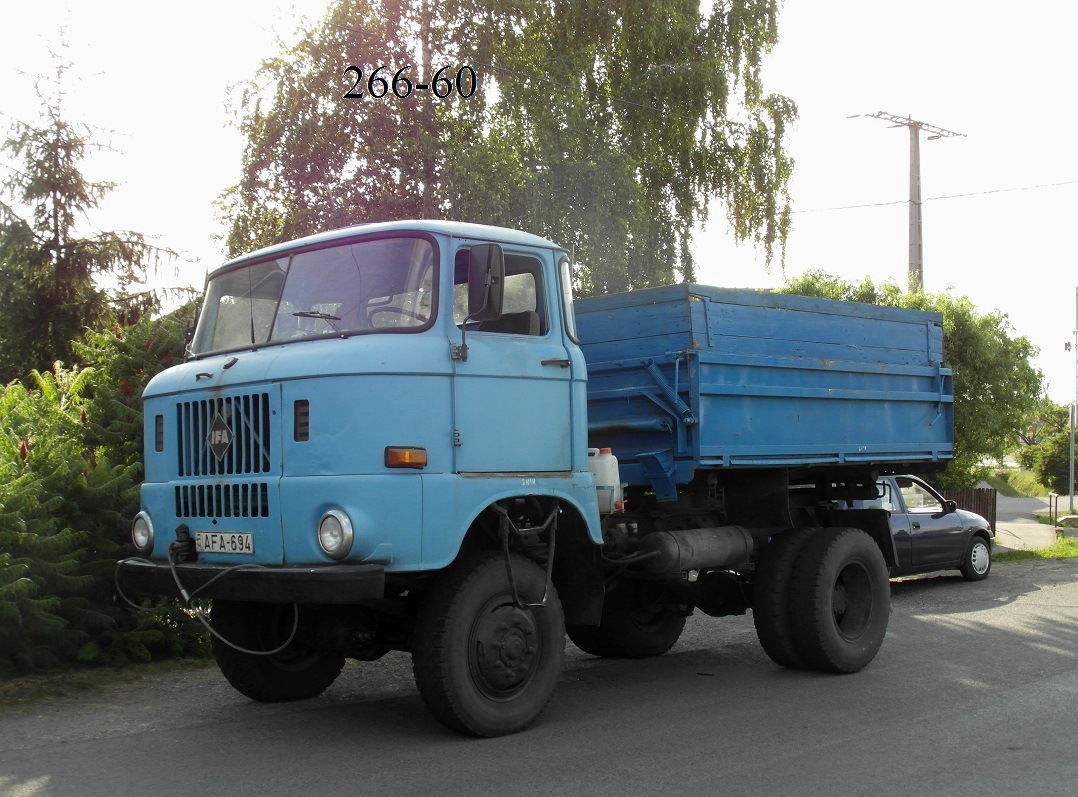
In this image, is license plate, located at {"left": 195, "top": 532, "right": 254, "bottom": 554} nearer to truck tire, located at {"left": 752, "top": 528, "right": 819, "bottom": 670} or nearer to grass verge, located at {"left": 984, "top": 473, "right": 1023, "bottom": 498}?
truck tire, located at {"left": 752, "top": 528, "right": 819, "bottom": 670}

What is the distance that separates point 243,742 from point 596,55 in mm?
16152

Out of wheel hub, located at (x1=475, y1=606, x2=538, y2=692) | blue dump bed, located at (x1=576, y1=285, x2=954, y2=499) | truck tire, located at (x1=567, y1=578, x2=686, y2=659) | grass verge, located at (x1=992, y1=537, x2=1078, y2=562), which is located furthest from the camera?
grass verge, located at (x1=992, y1=537, x2=1078, y2=562)

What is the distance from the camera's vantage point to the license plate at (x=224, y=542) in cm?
597

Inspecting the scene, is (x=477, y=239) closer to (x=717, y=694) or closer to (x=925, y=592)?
(x=717, y=694)

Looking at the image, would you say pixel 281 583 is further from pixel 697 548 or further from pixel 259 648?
pixel 697 548

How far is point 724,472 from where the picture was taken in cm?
838

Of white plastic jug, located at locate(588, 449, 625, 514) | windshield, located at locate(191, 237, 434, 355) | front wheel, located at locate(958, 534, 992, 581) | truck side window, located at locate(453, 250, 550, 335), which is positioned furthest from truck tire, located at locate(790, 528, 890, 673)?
front wheel, located at locate(958, 534, 992, 581)

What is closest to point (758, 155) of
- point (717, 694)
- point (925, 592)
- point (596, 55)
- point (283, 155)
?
point (596, 55)

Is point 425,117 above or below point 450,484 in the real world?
above

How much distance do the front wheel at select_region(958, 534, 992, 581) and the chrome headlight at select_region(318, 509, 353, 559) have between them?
1054 centimetres

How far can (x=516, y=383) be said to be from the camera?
6445mm

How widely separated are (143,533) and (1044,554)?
51.9 ft

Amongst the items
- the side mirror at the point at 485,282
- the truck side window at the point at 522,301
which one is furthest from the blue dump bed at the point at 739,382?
the side mirror at the point at 485,282

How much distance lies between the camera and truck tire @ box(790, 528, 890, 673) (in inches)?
313
